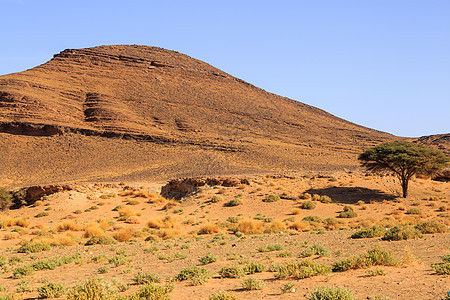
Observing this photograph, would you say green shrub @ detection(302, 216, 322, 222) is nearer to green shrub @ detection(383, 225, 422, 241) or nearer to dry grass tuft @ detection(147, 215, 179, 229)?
dry grass tuft @ detection(147, 215, 179, 229)

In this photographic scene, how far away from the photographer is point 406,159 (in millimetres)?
30938

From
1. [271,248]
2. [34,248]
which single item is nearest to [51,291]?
[271,248]

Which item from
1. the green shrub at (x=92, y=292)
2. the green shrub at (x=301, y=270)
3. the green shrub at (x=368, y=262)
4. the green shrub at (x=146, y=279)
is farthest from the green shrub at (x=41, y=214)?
the green shrub at (x=368, y=262)

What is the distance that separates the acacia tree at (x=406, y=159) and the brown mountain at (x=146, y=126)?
79.3 ft

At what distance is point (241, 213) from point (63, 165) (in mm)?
39179

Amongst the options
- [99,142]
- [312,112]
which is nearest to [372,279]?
[99,142]

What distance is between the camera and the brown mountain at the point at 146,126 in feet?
194

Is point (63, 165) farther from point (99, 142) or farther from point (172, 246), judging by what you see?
point (172, 246)

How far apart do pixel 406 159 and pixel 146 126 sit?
5382 centimetres

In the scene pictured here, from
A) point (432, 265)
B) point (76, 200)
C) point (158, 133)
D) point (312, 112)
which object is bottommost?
point (76, 200)

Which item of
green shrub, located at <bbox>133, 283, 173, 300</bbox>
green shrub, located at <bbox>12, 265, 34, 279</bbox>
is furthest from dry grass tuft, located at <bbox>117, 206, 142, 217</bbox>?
green shrub, located at <bbox>133, 283, 173, 300</bbox>

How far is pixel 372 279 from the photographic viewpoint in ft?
27.3

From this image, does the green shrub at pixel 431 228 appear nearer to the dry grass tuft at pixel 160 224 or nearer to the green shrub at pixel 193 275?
the green shrub at pixel 193 275

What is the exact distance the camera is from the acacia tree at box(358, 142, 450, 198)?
31.4m
